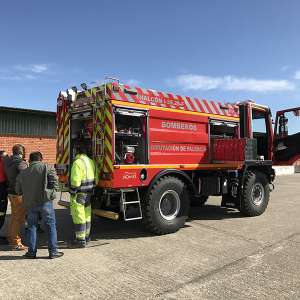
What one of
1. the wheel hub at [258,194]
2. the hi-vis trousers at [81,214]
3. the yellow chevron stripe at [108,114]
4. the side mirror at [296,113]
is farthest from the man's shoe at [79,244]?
the side mirror at [296,113]

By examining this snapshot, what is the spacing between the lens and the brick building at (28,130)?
60.0 feet

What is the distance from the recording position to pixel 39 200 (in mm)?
6293

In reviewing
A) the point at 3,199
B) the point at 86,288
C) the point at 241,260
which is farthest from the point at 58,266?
the point at 241,260

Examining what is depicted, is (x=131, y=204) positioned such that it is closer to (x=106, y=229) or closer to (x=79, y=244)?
(x=106, y=229)

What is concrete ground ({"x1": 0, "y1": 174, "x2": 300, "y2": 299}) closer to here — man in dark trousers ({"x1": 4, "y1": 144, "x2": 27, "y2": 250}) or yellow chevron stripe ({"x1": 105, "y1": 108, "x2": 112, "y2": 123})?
man in dark trousers ({"x1": 4, "y1": 144, "x2": 27, "y2": 250})

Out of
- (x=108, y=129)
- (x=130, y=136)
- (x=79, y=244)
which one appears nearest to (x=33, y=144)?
(x=130, y=136)

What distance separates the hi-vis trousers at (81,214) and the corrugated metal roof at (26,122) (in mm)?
12316

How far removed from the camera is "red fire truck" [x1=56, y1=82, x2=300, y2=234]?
25.3 feet

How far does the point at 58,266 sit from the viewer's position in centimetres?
582

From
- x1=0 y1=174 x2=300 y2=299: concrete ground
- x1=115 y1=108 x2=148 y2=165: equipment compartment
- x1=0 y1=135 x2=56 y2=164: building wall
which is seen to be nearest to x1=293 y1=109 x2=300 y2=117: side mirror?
x1=0 y1=174 x2=300 y2=299: concrete ground

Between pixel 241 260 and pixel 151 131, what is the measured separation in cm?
322

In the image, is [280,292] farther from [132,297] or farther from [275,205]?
[275,205]

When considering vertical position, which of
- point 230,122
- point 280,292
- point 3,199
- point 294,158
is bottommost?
point 280,292

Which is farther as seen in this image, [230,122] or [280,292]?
[230,122]
